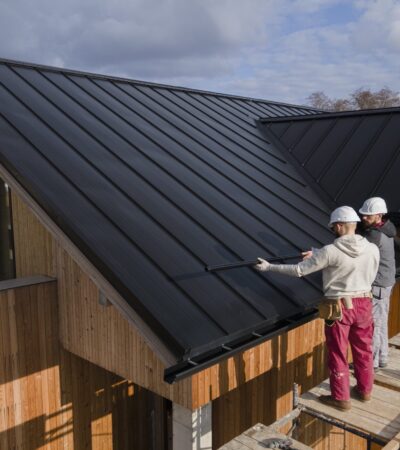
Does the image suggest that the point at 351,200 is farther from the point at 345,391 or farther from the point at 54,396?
the point at 54,396

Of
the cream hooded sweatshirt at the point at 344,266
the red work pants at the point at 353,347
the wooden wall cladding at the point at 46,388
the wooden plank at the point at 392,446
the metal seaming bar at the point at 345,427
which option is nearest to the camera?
the wooden plank at the point at 392,446

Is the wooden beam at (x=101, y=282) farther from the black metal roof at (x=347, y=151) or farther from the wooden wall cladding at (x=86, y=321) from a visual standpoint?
the black metal roof at (x=347, y=151)

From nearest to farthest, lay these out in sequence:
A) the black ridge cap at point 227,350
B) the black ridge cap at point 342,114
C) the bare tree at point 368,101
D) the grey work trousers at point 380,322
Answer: the black ridge cap at point 227,350, the grey work trousers at point 380,322, the black ridge cap at point 342,114, the bare tree at point 368,101

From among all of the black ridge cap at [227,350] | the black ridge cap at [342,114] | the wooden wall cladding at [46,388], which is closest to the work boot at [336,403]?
the black ridge cap at [227,350]

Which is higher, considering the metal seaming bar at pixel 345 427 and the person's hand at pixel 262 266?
the person's hand at pixel 262 266

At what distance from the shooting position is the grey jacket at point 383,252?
5.55 m

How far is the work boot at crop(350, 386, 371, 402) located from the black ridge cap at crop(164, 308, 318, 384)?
97 cm

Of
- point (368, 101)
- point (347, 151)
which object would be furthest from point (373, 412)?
point (368, 101)

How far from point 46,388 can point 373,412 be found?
13.0ft

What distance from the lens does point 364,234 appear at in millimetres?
5621

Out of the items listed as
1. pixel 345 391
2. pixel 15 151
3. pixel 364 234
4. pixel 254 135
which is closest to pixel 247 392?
pixel 345 391

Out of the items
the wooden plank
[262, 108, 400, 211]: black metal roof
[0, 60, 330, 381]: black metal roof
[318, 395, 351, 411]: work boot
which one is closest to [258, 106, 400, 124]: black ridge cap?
[262, 108, 400, 211]: black metal roof

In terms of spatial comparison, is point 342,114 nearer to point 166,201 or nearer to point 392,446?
point 166,201

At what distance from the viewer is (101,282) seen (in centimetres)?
470
